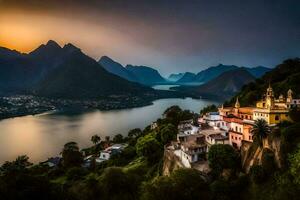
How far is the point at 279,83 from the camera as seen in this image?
132ft

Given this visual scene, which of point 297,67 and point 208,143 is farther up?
point 297,67

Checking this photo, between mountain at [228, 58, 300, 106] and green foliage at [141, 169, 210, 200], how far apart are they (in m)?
17.2

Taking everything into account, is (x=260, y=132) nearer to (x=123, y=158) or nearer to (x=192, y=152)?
(x=192, y=152)

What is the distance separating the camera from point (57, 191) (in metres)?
21.2

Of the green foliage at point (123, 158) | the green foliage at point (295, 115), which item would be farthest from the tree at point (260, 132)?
the green foliage at point (123, 158)

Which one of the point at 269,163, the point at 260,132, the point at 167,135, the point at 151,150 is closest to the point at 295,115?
the point at 260,132

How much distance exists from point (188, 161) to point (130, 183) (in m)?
4.79

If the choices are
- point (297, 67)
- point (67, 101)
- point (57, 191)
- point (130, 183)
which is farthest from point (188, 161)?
point (67, 101)

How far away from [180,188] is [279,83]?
27.6 metres

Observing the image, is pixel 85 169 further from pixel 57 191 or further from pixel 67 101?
pixel 67 101

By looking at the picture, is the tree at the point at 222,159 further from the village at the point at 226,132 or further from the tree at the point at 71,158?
the tree at the point at 71,158

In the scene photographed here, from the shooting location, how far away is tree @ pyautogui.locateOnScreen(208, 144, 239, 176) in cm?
2059

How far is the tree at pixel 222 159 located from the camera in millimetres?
20594

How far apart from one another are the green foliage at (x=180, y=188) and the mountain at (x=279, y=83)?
17181 millimetres
